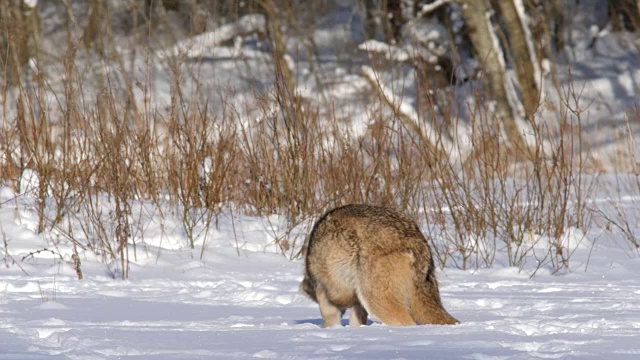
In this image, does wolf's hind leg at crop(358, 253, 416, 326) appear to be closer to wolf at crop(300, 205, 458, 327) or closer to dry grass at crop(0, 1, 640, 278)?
wolf at crop(300, 205, 458, 327)

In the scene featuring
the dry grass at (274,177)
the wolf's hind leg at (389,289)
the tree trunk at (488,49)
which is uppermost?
the tree trunk at (488,49)

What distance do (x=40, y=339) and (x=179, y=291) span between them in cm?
186

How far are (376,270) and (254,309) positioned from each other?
1144mm

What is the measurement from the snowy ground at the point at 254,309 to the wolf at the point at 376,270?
13 centimetres

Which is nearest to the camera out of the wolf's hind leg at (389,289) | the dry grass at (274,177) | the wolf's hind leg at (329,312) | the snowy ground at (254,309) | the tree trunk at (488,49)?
the snowy ground at (254,309)

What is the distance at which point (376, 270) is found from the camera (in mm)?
4098

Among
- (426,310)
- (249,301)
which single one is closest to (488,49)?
(249,301)

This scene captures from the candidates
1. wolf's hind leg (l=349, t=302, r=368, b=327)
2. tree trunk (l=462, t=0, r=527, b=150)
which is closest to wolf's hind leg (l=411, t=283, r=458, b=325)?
wolf's hind leg (l=349, t=302, r=368, b=327)

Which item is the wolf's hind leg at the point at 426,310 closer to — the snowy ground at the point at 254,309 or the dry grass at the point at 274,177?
the snowy ground at the point at 254,309

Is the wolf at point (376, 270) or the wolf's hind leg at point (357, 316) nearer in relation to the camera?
the wolf at point (376, 270)

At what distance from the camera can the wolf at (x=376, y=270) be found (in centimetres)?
409

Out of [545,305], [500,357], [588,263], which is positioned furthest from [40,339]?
[588,263]

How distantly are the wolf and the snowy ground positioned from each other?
0.13 meters

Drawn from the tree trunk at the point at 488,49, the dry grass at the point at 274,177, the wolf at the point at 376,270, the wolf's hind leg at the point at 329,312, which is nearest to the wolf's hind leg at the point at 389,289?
the wolf at the point at 376,270
